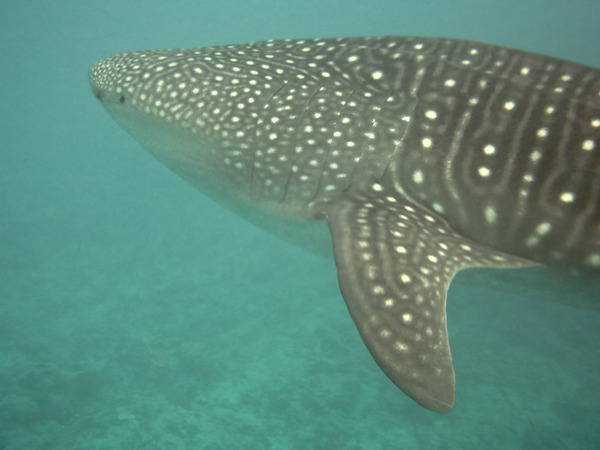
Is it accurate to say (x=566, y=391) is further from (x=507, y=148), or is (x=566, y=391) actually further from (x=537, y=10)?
(x=537, y=10)

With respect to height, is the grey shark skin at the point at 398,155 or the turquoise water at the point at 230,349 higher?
the grey shark skin at the point at 398,155

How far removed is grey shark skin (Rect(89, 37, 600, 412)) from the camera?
232cm

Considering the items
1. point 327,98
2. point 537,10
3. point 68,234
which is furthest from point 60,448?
point 537,10

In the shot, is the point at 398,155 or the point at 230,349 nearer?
the point at 398,155

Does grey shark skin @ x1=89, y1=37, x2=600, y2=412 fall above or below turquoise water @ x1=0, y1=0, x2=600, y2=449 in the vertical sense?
above

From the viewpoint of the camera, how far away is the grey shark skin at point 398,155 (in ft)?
7.61

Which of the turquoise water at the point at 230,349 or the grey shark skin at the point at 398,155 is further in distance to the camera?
the turquoise water at the point at 230,349

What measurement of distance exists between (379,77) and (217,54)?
1632mm

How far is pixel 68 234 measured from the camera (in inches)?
963

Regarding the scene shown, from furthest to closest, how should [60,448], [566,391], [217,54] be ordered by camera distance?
[566,391], [60,448], [217,54]

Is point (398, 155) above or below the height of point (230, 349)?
above

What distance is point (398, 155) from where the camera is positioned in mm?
2871

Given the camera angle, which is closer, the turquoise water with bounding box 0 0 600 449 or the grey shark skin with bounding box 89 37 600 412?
the grey shark skin with bounding box 89 37 600 412

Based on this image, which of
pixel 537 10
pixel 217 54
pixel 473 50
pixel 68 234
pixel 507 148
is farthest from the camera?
pixel 537 10
